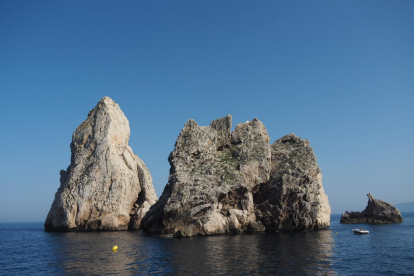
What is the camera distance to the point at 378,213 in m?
103

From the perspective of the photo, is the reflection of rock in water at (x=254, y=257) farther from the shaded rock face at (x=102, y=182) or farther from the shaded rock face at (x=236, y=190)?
the shaded rock face at (x=102, y=182)

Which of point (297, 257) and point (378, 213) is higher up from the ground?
point (378, 213)

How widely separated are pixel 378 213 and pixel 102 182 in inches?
3433

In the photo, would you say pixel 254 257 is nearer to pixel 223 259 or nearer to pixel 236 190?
pixel 223 259

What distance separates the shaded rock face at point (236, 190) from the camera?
61969mm

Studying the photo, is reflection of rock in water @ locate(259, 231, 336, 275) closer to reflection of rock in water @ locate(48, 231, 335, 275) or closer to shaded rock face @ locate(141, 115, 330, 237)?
reflection of rock in water @ locate(48, 231, 335, 275)

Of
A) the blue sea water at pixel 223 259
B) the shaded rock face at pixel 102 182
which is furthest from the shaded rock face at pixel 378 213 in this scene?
the shaded rock face at pixel 102 182

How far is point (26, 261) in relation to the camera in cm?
4016

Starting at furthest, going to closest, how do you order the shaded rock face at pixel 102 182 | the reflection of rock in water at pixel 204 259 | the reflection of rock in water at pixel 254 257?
the shaded rock face at pixel 102 182 → the reflection of rock in water at pixel 204 259 → the reflection of rock in water at pixel 254 257

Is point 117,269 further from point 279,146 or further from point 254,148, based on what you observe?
point 279,146

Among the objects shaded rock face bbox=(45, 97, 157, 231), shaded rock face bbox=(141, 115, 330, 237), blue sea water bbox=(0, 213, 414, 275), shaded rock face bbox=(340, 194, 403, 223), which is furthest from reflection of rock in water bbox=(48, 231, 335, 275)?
shaded rock face bbox=(340, 194, 403, 223)

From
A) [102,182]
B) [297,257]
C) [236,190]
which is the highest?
[102,182]

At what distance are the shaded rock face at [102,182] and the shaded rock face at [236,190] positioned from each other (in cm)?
2167

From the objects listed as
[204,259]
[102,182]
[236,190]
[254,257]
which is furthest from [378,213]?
[204,259]
